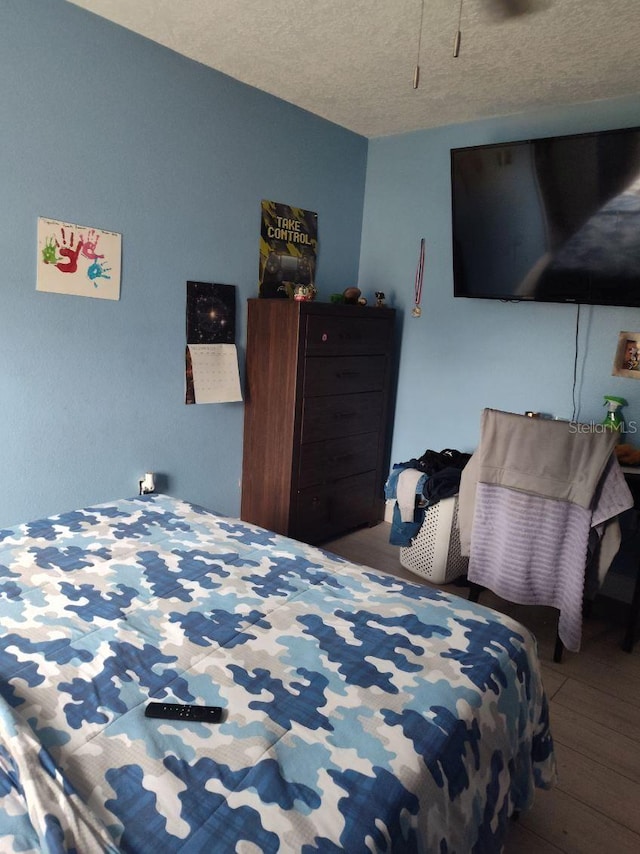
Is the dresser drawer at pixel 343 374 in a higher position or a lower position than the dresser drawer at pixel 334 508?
higher

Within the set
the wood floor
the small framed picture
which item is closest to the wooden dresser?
the wood floor

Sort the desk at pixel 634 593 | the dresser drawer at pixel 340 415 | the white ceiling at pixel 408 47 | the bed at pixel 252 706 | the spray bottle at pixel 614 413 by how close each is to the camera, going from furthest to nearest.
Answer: the dresser drawer at pixel 340 415, the spray bottle at pixel 614 413, the desk at pixel 634 593, the white ceiling at pixel 408 47, the bed at pixel 252 706

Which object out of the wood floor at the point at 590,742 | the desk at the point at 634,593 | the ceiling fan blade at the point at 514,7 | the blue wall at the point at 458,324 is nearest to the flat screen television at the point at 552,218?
the blue wall at the point at 458,324

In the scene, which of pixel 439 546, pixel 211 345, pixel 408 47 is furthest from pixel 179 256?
pixel 439 546

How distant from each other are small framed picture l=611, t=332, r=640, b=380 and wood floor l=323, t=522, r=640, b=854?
111 centimetres

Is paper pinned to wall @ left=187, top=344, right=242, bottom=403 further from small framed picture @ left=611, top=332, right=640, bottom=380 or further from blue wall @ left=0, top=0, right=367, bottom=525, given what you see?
small framed picture @ left=611, top=332, right=640, bottom=380

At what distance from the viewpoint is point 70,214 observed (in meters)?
2.24

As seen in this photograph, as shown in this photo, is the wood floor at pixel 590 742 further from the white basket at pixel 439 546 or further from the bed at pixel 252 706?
the bed at pixel 252 706

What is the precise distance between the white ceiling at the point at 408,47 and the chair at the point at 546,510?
1386mm

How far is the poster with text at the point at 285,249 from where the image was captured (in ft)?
9.86

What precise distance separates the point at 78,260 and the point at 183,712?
1860 millimetres

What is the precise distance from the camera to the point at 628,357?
2.71m

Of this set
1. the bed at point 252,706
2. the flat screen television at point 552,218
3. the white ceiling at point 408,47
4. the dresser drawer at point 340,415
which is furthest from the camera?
the dresser drawer at point 340,415

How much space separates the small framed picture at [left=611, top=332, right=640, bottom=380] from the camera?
268 cm
